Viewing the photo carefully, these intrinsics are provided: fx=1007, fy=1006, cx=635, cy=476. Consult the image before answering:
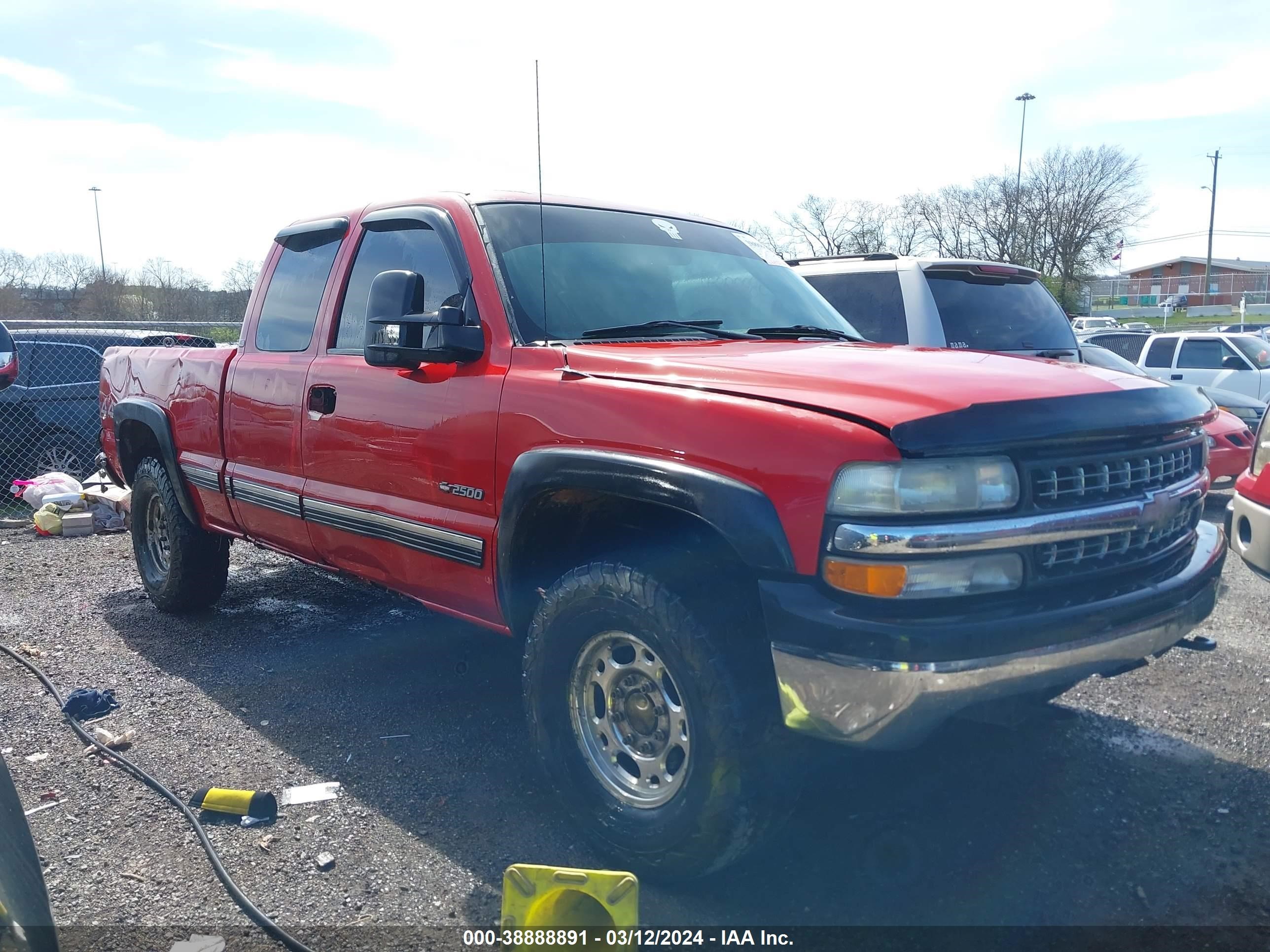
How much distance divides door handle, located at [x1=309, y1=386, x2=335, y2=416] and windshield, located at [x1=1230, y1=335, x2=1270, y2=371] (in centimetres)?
1309

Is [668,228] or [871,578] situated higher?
[668,228]

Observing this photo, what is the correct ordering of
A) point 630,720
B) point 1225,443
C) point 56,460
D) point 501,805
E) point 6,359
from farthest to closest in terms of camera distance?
point 56,460 < point 6,359 < point 1225,443 < point 501,805 < point 630,720

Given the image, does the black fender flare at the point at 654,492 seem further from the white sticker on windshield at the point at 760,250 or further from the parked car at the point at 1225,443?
the parked car at the point at 1225,443

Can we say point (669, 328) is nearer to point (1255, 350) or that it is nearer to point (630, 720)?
point (630, 720)

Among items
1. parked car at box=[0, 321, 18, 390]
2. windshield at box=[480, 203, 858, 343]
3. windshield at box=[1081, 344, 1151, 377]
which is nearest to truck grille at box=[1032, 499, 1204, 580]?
windshield at box=[480, 203, 858, 343]

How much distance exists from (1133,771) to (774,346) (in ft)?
6.35

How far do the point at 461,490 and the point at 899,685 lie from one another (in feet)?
5.38

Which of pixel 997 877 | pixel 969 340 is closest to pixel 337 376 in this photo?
pixel 997 877

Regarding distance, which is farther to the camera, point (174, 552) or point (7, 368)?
point (7, 368)

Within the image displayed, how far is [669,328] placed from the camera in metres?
3.46

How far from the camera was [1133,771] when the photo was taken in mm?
3486

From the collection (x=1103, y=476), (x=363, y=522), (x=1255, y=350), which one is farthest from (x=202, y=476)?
(x=1255, y=350)

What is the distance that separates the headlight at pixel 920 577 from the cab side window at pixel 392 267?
184cm

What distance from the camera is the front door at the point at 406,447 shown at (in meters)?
3.31
